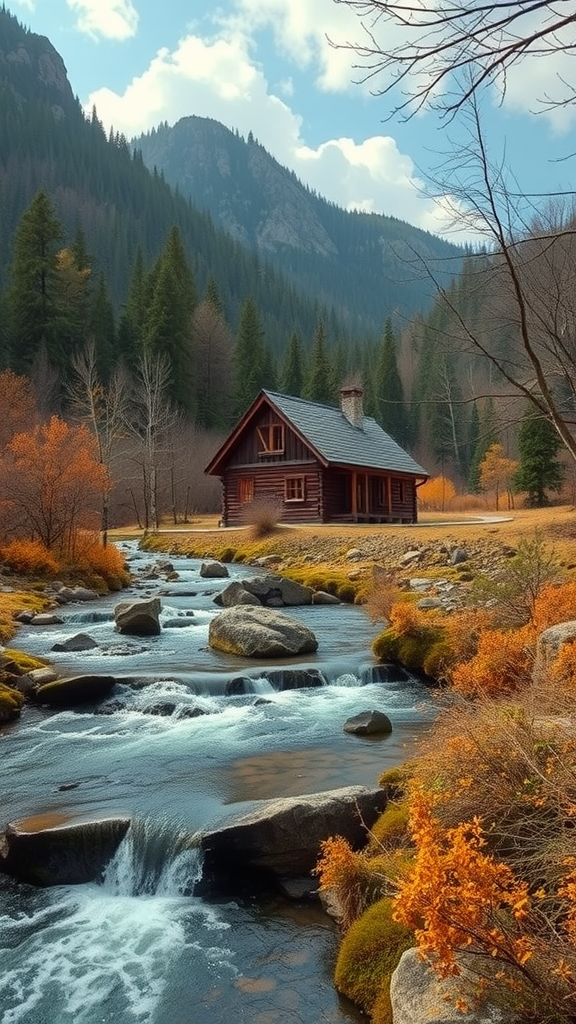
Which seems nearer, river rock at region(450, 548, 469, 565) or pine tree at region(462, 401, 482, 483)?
river rock at region(450, 548, 469, 565)

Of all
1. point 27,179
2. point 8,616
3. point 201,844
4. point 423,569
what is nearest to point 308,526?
point 423,569

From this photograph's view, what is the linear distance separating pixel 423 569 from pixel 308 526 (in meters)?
10.1

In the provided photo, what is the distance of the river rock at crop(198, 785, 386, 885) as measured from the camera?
18.2ft

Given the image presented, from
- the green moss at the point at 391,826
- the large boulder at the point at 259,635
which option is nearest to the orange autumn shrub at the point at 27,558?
the large boulder at the point at 259,635

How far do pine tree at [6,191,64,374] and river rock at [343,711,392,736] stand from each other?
4581cm

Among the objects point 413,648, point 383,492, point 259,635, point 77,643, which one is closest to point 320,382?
point 383,492

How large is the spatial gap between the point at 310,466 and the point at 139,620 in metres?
17.5

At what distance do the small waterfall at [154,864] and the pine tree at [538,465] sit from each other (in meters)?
33.8

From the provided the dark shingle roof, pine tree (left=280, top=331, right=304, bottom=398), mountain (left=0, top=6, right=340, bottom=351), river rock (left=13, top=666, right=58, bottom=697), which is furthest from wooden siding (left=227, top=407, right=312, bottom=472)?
mountain (left=0, top=6, right=340, bottom=351)

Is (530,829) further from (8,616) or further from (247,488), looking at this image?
(247,488)

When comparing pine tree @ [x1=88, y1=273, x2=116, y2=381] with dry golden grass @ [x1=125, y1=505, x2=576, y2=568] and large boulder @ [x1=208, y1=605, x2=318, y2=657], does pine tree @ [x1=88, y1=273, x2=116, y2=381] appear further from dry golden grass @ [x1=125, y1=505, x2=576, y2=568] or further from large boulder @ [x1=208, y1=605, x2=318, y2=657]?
large boulder @ [x1=208, y1=605, x2=318, y2=657]

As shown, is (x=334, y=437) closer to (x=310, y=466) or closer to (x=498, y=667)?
(x=310, y=466)

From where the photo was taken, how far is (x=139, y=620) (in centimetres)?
1427

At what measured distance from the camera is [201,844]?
5695 millimetres
